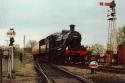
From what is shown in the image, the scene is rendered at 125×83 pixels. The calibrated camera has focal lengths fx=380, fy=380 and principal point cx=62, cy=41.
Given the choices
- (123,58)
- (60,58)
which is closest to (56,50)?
(60,58)

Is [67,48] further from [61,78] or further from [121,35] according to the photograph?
[121,35]

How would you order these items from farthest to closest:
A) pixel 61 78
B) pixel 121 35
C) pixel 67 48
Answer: pixel 121 35, pixel 67 48, pixel 61 78

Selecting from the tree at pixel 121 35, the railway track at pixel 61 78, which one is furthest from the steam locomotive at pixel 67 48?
the tree at pixel 121 35

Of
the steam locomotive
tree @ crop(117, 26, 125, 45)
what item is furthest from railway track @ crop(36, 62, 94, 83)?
tree @ crop(117, 26, 125, 45)

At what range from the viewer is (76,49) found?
40969 millimetres

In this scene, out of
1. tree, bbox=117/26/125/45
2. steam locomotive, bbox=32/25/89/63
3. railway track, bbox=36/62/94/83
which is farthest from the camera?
tree, bbox=117/26/125/45

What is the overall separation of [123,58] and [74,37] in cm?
643

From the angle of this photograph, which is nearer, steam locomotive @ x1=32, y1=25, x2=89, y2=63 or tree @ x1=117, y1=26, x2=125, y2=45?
steam locomotive @ x1=32, y1=25, x2=89, y2=63

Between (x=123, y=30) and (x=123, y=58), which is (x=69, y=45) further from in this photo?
(x=123, y=30)

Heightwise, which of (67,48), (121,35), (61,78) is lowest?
(61,78)

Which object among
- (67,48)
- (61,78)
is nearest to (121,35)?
(67,48)

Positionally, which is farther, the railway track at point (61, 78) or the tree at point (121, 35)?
the tree at point (121, 35)

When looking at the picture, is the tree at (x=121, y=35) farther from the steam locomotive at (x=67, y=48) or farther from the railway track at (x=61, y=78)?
the railway track at (x=61, y=78)

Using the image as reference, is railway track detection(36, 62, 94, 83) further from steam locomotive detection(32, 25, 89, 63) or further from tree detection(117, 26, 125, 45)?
tree detection(117, 26, 125, 45)
